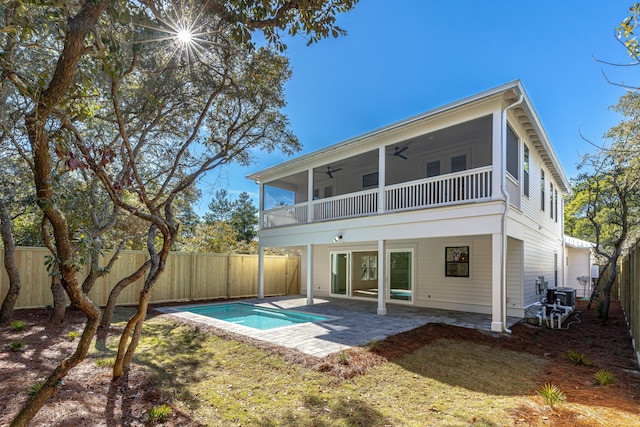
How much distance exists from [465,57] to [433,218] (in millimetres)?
6680

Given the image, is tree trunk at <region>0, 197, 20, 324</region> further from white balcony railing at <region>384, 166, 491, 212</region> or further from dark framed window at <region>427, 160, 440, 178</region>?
dark framed window at <region>427, 160, 440, 178</region>

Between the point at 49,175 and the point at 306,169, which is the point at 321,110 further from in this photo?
the point at 49,175

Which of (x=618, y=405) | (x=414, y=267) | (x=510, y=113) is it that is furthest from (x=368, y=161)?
(x=618, y=405)

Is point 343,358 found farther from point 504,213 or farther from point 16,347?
point 16,347

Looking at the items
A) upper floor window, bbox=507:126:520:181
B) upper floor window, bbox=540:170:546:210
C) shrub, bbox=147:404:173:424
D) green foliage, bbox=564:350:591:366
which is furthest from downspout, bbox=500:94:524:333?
shrub, bbox=147:404:173:424

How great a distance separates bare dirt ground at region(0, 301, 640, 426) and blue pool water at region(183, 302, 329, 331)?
3.17 meters

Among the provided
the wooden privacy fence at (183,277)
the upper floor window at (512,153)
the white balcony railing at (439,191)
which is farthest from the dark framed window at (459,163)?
the wooden privacy fence at (183,277)

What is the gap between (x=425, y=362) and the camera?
5844mm

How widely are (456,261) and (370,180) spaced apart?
188 inches

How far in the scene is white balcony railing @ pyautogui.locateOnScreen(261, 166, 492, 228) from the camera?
8.59 metres

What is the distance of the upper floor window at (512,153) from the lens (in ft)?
30.2

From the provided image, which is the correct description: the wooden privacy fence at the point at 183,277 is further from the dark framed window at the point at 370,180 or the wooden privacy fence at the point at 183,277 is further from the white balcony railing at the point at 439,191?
the white balcony railing at the point at 439,191

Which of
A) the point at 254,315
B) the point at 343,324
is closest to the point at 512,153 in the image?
the point at 343,324

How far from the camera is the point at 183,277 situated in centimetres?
1323
